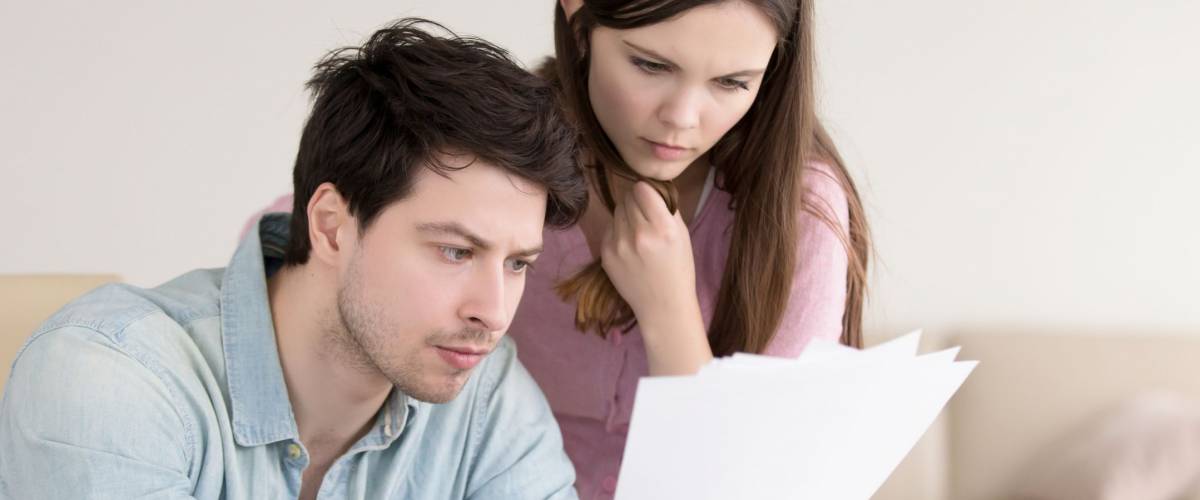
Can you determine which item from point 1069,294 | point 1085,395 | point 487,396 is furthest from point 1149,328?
point 487,396

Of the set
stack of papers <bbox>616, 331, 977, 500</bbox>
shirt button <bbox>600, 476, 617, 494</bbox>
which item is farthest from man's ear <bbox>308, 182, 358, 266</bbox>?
shirt button <bbox>600, 476, 617, 494</bbox>

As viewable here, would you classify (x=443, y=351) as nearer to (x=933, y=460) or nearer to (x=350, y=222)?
(x=350, y=222)

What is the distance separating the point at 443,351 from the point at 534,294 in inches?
15.8

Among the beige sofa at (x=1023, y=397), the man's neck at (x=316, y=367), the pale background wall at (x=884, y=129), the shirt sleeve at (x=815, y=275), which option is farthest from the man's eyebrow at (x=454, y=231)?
the pale background wall at (x=884, y=129)

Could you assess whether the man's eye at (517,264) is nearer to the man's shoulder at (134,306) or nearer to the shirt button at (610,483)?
the man's shoulder at (134,306)

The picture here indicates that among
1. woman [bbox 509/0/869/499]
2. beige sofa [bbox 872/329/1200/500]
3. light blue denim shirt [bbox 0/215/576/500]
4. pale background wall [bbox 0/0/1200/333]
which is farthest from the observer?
pale background wall [bbox 0/0/1200/333]

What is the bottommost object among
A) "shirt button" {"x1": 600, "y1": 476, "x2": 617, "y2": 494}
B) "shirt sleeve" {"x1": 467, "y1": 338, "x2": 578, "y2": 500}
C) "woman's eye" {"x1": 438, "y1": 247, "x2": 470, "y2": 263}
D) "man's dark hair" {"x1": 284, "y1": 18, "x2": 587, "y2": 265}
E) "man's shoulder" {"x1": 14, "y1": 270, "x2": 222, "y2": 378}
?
"shirt button" {"x1": 600, "y1": 476, "x2": 617, "y2": 494}

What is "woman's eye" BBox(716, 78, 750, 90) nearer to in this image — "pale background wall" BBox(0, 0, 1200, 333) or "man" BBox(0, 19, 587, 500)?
"man" BBox(0, 19, 587, 500)

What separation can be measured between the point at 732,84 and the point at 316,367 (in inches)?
20.5

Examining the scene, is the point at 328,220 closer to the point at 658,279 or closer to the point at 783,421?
the point at 658,279

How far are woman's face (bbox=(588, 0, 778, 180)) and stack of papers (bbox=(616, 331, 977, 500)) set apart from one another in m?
0.37

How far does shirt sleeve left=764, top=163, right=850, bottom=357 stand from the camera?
1541 millimetres

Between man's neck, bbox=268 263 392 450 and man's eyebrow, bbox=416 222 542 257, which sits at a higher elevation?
man's eyebrow, bbox=416 222 542 257

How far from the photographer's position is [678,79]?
1335 millimetres
